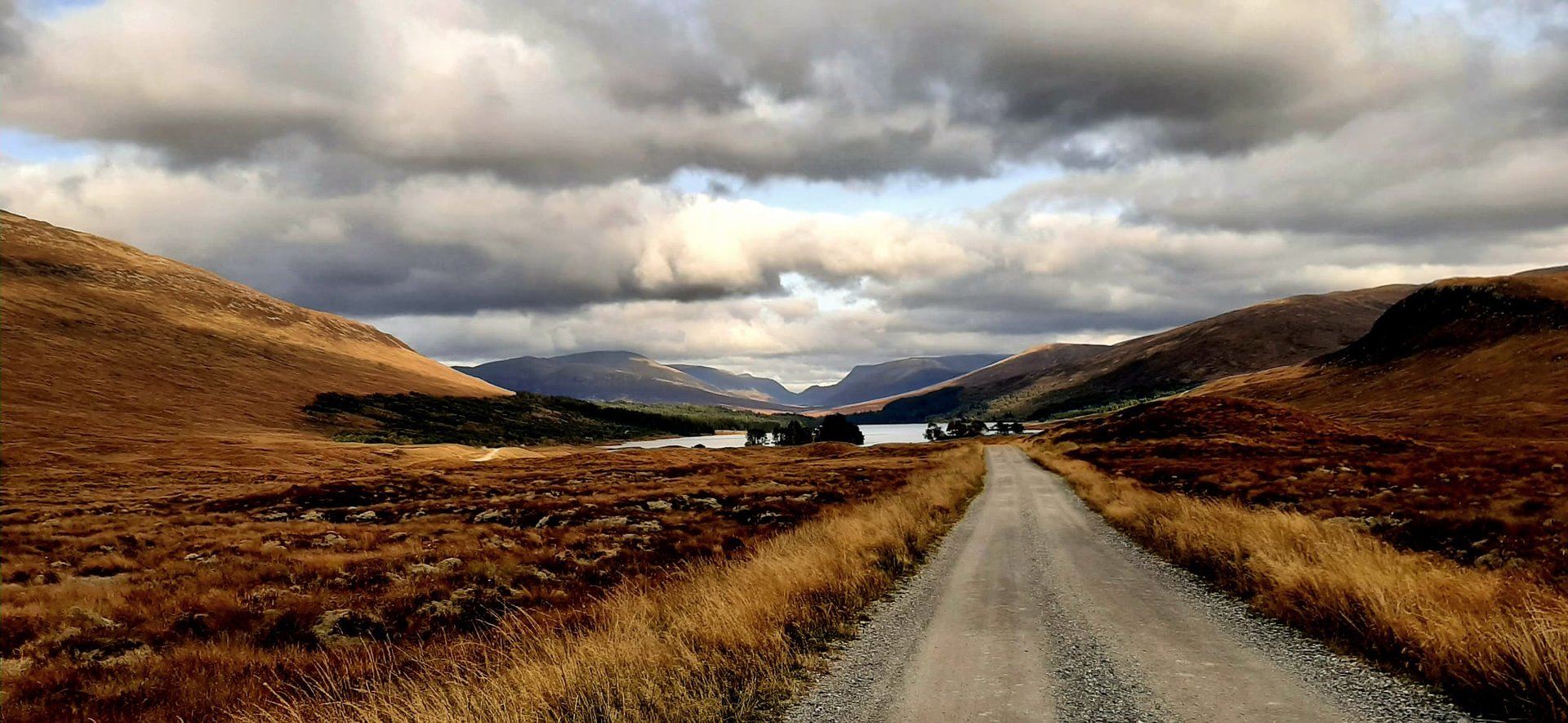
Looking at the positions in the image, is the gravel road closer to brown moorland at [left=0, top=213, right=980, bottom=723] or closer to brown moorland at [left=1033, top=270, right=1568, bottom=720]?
brown moorland at [left=1033, top=270, right=1568, bottom=720]

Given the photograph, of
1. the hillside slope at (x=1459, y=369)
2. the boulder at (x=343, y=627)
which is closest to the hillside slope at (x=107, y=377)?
the boulder at (x=343, y=627)

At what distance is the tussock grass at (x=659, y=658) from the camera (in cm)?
759

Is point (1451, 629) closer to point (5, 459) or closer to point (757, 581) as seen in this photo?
point (757, 581)

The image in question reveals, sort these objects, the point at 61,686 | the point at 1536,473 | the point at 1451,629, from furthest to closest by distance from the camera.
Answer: the point at 1536,473 → the point at 61,686 → the point at 1451,629

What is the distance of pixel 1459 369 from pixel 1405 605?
6815 inches

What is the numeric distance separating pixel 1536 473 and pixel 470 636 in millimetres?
47615

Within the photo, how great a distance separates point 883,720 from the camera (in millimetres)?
7535

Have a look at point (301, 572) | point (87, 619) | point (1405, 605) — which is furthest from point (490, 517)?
point (1405, 605)

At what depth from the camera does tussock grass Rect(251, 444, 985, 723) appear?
7.59m

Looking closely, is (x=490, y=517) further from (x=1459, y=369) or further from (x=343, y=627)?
(x=1459, y=369)

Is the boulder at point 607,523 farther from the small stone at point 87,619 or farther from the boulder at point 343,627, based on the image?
the small stone at point 87,619

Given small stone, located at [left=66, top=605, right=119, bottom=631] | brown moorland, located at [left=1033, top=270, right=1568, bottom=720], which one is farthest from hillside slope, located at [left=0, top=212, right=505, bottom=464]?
brown moorland, located at [left=1033, top=270, right=1568, bottom=720]

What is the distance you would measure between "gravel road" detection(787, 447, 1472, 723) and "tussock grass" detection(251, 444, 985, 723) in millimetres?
755

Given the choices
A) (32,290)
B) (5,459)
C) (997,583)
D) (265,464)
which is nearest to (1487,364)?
(997,583)
